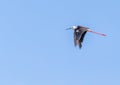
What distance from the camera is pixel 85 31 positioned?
3378 cm

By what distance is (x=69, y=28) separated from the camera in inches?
1415

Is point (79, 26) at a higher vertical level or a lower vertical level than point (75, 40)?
higher

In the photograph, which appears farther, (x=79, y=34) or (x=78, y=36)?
(x=79, y=34)

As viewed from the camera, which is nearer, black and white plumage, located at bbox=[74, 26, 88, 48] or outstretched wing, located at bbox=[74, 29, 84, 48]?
black and white plumage, located at bbox=[74, 26, 88, 48]

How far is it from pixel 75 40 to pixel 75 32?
145cm

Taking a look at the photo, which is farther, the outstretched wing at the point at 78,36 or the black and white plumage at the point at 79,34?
the outstretched wing at the point at 78,36

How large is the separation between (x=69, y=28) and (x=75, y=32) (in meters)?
1.96

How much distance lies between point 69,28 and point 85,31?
354 cm

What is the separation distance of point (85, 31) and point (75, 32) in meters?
1.85

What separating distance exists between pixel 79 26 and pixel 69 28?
8.04 feet

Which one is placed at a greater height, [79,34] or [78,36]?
[79,34]

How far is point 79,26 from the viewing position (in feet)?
112

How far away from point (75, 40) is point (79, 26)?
2.62 meters

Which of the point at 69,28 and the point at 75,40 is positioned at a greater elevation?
the point at 69,28
